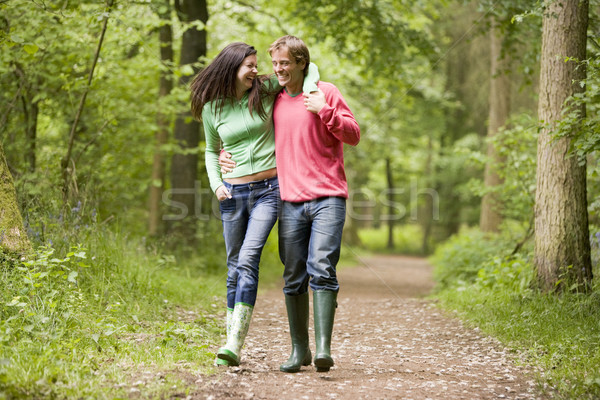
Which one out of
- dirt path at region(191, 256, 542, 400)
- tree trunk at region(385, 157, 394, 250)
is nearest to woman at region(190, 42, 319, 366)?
dirt path at region(191, 256, 542, 400)

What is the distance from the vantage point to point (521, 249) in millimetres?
8320

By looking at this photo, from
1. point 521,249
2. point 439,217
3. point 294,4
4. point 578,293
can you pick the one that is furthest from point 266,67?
point 439,217

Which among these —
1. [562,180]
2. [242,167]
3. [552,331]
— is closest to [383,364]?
[552,331]

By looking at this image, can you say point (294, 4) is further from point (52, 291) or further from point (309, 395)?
point (309, 395)

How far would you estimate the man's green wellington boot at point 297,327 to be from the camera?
12.9 feet

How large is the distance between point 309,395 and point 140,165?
28.6ft

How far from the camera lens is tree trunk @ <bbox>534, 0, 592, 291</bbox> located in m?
5.85

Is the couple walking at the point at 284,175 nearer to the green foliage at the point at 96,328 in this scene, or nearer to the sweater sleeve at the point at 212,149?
the sweater sleeve at the point at 212,149

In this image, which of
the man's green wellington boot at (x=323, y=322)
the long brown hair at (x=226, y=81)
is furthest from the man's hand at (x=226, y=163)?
the man's green wellington boot at (x=323, y=322)

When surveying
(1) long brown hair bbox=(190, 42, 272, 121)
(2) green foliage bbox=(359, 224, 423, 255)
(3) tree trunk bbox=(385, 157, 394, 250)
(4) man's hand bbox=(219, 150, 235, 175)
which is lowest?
(2) green foliage bbox=(359, 224, 423, 255)

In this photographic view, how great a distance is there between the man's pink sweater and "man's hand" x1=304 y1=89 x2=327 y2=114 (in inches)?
3.9

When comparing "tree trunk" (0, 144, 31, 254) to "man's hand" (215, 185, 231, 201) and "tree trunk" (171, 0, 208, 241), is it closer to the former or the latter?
"man's hand" (215, 185, 231, 201)

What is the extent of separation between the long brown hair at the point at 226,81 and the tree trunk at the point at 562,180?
3281 millimetres

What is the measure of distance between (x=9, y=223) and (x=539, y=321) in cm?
444
